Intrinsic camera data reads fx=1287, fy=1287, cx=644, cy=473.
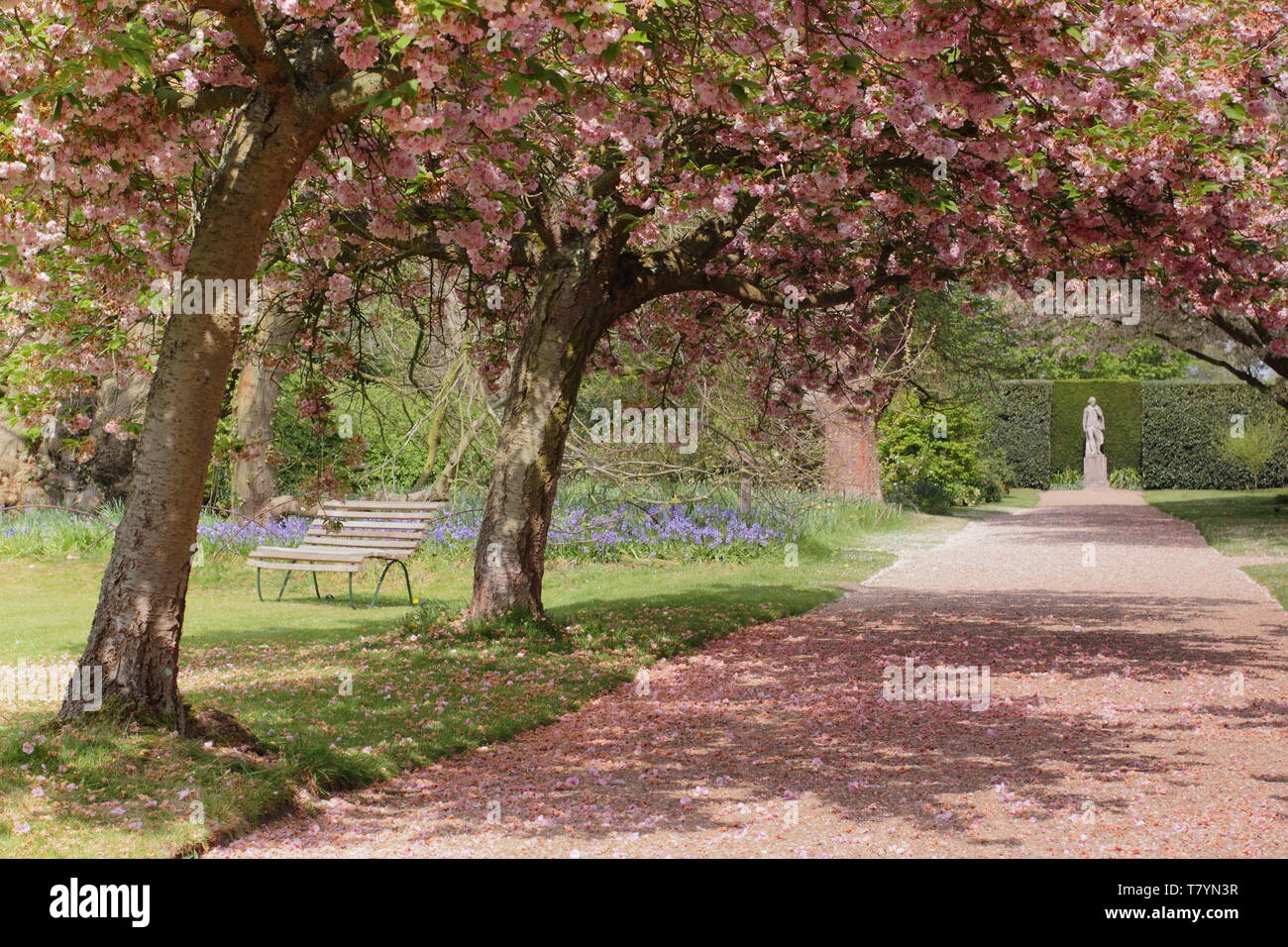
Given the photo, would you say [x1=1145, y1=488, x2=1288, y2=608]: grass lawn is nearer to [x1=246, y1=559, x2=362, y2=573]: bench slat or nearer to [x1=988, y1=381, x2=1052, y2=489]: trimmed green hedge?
[x1=988, y1=381, x2=1052, y2=489]: trimmed green hedge

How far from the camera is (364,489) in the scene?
1936 cm

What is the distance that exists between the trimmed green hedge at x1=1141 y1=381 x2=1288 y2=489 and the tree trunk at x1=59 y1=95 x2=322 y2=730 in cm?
3104

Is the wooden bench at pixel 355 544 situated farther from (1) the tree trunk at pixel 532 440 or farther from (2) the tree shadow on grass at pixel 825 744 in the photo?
(2) the tree shadow on grass at pixel 825 744

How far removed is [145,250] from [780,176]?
13.1ft

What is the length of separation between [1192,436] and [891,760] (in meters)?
30.3

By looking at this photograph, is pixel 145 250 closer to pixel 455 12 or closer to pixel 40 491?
pixel 455 12

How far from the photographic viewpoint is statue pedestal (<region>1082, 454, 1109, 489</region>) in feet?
116

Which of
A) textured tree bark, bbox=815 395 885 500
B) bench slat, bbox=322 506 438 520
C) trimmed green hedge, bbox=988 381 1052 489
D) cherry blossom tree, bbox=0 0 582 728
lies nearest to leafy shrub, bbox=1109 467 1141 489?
trimmed green hedge, bbox=988 381 1052 489

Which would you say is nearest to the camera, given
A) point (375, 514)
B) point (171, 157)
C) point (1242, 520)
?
point (171, 157)

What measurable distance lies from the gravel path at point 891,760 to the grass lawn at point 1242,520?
12.5ft

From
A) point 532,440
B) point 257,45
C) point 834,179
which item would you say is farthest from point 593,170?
point 257,45

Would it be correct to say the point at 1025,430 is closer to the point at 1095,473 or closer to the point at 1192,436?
the point at 1095,473

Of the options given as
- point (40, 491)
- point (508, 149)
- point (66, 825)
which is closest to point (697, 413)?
point (508, 149)

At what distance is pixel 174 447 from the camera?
5746 mm
